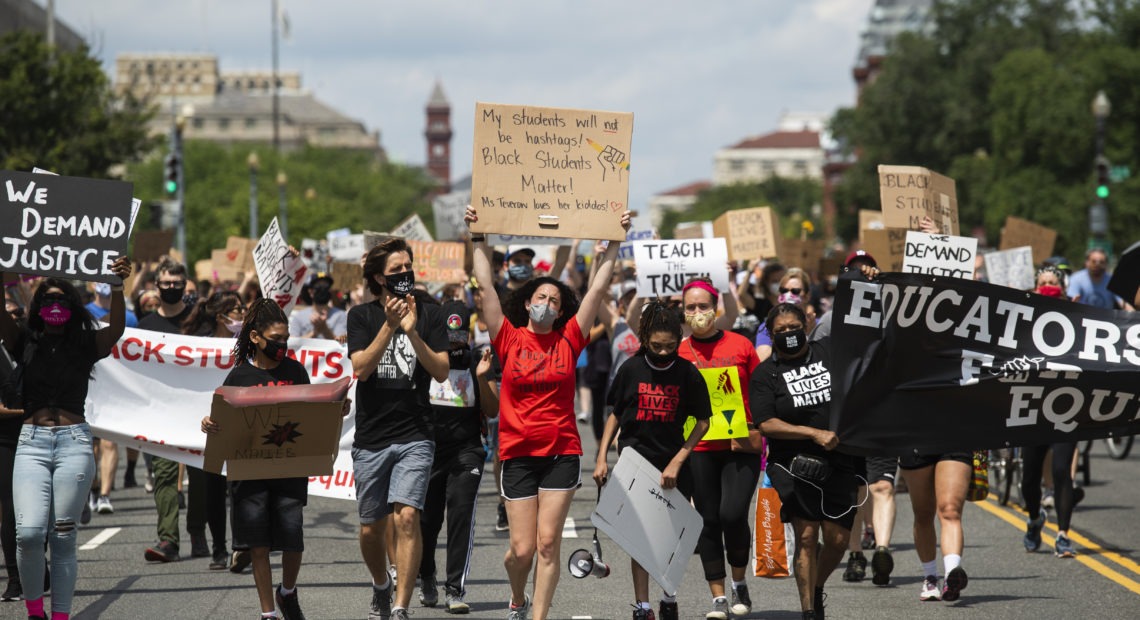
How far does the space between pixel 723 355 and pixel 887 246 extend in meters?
6.79

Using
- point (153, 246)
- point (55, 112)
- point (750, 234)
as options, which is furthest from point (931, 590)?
point (55, 112)

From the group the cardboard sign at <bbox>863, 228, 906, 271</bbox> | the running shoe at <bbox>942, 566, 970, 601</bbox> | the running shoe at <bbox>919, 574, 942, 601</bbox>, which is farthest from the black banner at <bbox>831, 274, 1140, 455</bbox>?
the cardboard sign at <bbox>863, 228, 906, 271</bbox>

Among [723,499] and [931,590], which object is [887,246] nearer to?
[931,590]

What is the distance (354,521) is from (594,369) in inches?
166

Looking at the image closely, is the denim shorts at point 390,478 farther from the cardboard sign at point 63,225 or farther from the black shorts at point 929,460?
the black shorts at point 929,460

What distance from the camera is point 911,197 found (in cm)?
1310

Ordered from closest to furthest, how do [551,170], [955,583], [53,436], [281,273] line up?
1. [53,436]
2. [551,170]
3. [955,583]
4. [281,273]

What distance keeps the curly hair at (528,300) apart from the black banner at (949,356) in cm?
137

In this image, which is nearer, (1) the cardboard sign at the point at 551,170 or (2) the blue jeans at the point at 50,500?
(2) the blue jeans at the point at 50,500

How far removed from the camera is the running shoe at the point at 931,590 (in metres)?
10.2

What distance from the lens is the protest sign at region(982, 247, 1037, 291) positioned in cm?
1838

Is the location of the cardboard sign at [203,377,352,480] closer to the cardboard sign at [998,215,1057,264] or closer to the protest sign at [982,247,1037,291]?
the protest sign at [982,247,1037,291]

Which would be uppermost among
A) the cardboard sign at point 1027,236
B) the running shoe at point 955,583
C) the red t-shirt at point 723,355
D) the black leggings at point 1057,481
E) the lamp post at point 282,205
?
the lamp post at point 282,205

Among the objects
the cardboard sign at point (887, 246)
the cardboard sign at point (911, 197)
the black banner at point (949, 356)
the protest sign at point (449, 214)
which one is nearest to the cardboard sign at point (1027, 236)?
the cardboard sign at point (887, 246)
